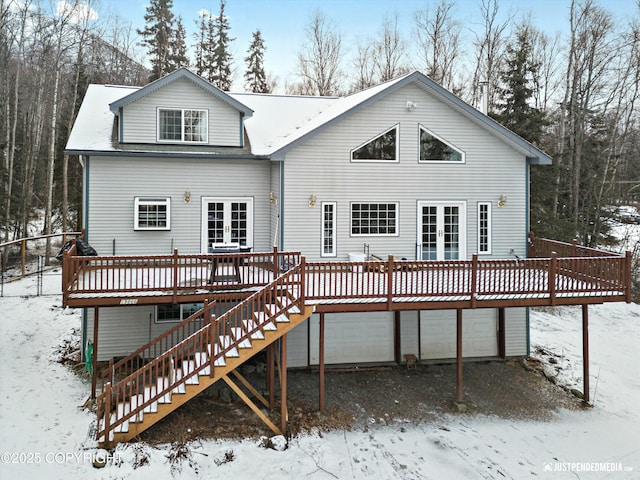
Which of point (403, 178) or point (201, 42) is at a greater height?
point (201, 42)

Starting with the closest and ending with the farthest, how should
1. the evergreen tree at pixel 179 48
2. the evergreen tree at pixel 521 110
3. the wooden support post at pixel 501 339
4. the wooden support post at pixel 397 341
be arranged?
1. the wooden support post at pixel 397 341
2. the wooden support post at pixel 501 339
3. the evergreen tree at pixel 521 110
4. the evergreen tree at pixel 179 48

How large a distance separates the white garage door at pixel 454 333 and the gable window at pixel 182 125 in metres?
8.36

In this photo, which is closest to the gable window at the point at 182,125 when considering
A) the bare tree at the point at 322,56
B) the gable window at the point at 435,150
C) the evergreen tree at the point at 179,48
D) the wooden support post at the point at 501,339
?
the gable window at the point at 435,150

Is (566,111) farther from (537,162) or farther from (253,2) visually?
(253,2)

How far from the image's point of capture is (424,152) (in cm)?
1328

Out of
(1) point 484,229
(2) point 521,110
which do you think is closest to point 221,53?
(2) point 521,110

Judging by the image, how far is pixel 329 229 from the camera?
506 inches

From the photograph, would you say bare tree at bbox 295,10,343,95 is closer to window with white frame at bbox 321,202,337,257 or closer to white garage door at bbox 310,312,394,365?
window with white frame at bbox 321,202,337,257

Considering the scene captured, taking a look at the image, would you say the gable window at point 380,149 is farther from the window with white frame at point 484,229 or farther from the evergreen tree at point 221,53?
the evergreen tree at point 221,53

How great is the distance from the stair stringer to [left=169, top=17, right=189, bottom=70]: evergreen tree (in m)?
27.2

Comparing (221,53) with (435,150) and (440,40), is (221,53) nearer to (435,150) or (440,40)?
(440,40)

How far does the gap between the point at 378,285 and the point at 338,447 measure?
11.2 ft

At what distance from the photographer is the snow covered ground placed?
8383 mm

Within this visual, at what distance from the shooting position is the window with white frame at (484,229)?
13.6m
